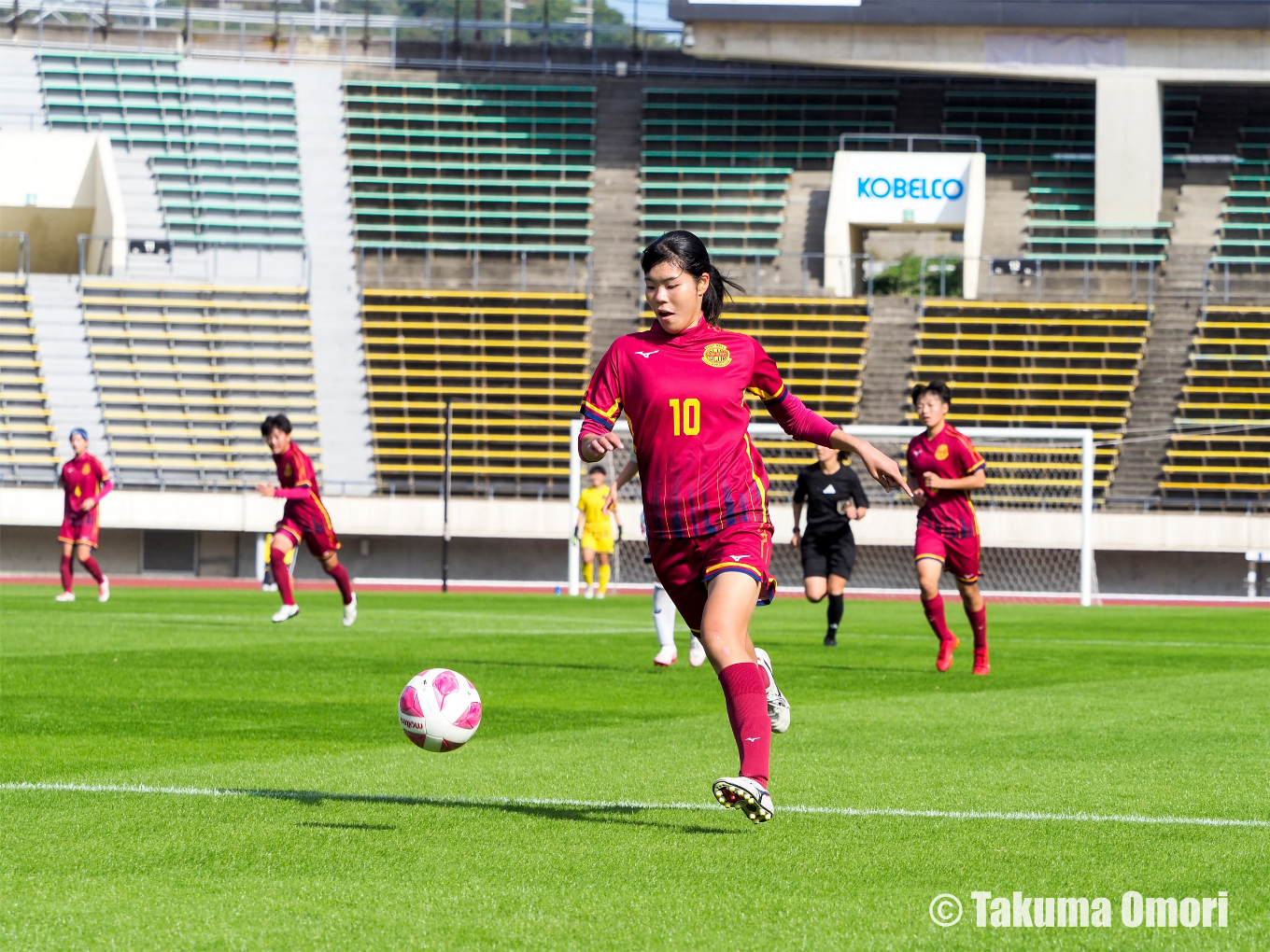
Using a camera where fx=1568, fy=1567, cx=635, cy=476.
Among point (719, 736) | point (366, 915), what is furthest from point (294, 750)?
point (366, 915)

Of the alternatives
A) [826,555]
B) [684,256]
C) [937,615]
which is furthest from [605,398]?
[826,555]

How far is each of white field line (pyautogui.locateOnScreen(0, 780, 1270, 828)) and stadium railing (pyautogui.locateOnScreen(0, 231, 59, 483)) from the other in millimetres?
27184

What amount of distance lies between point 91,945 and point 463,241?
3299 centimetres

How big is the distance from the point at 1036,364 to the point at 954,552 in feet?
68.1

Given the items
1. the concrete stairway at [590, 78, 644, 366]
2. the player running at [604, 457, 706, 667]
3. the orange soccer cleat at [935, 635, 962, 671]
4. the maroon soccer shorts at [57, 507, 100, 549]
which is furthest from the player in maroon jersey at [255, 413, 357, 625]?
the concrete stairway at [590, 78, 644, 366]

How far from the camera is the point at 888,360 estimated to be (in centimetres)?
3341

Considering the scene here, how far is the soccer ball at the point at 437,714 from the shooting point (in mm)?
6082

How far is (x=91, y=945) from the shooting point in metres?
3.83

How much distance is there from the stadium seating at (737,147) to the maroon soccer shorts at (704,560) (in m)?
30.7

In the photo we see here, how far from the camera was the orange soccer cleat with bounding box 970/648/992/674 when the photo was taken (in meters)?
12.8

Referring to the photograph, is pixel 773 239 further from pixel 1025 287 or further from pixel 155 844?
pixel 155 844

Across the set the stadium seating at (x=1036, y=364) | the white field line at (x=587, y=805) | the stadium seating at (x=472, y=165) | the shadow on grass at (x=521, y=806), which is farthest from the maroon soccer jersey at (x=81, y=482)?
the stadium seating at (x=1036, y=364)

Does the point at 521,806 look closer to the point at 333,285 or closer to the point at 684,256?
the point at 684,256

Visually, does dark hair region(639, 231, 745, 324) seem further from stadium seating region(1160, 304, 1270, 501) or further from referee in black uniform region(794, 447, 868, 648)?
stadium seating region(1160, 304, 1270, 501)
